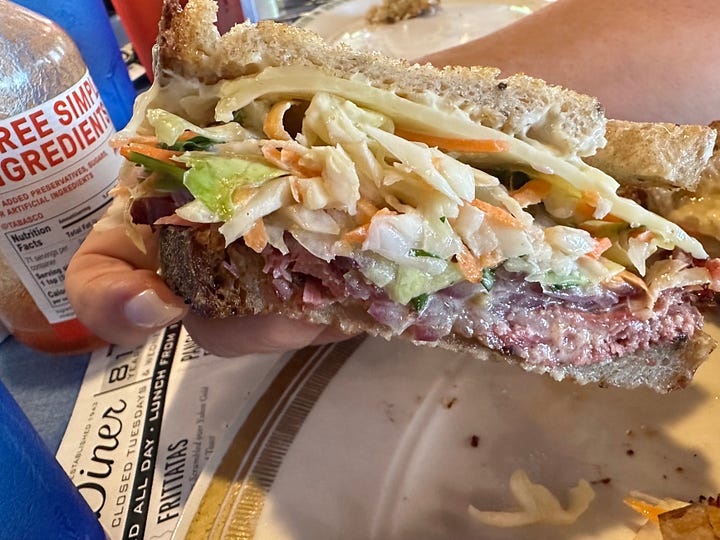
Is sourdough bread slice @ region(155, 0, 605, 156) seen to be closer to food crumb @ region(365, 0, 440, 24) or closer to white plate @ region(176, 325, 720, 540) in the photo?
white plate @ region(176, 325, 720, 540)

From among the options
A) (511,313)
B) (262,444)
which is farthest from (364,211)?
(262,444)

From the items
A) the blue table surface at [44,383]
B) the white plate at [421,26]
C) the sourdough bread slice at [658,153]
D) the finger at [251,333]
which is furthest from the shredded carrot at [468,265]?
the white plate at [421,26]

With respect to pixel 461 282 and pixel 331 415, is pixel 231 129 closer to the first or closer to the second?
pixel 461 282

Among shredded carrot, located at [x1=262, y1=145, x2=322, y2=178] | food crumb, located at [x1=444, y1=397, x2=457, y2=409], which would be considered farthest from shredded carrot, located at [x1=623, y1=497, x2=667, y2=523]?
shredded carrot, located at [x1=262, y1=145, x2=322, y2=178]

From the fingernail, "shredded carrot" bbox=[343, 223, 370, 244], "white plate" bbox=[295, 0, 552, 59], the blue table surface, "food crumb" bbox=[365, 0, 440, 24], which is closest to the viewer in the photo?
"shredded carrot" bbox=[343, 223, 370, 244]

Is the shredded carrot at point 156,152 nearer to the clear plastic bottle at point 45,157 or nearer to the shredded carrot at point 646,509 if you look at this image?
the clear plastic bottle at point 45,157

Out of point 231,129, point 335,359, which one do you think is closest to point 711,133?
point 231,129

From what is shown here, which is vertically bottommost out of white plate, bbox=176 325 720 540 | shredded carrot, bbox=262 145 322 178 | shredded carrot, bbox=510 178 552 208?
white plate, bbox=176 325 720 540
